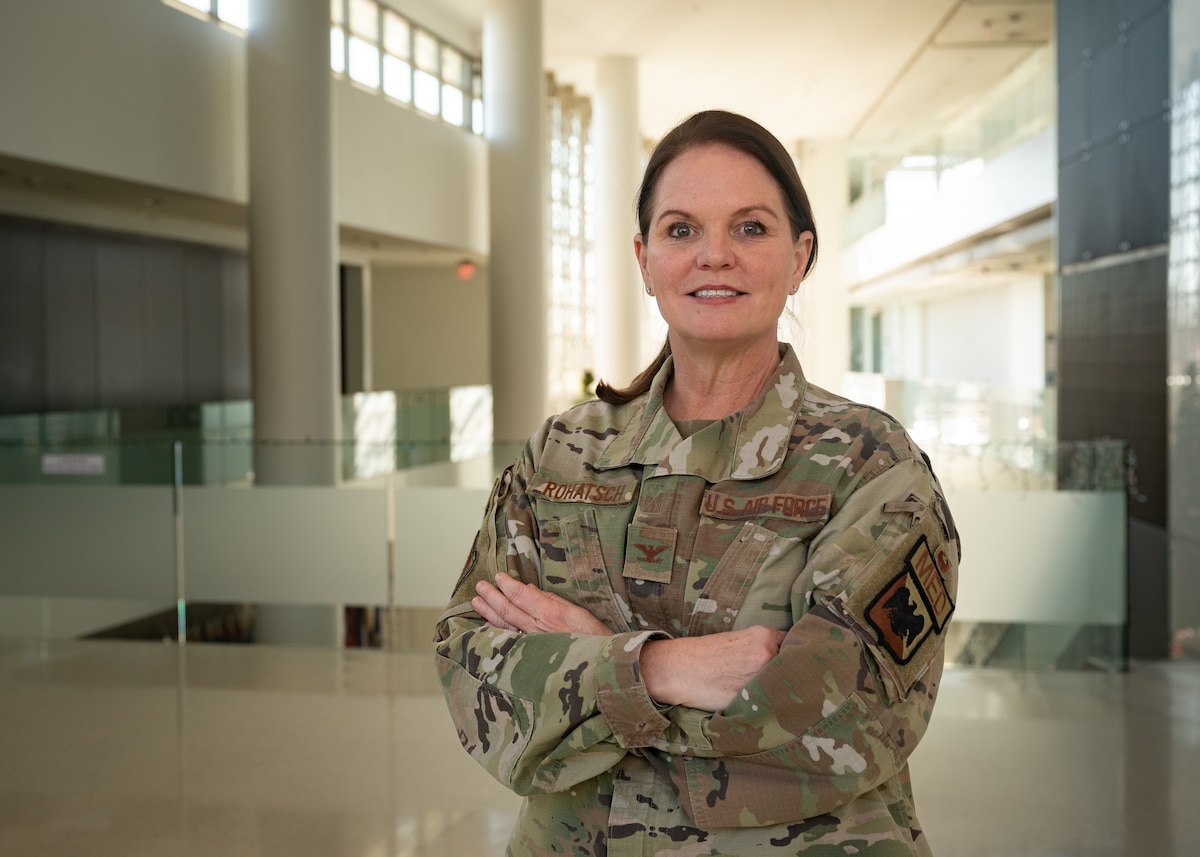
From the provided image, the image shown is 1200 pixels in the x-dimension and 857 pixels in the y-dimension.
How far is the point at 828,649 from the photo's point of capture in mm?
1743

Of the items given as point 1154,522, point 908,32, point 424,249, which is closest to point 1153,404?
point 1154,522

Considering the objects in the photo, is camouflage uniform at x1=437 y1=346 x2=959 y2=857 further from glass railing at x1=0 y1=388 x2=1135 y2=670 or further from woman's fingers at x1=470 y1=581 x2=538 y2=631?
glass railing at x1=0 y1=388 x2=1135 y2=670

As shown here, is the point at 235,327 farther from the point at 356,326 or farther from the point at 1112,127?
the point at 1112,127

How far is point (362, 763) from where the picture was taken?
6.13 metres

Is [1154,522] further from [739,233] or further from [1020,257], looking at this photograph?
[1020,257]

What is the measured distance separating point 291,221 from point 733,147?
11.0 m

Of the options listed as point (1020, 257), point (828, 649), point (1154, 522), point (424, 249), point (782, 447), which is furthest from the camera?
point (1020, 257)

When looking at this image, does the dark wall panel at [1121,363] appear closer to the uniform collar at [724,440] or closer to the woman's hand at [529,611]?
the uniform collar at [724,440]

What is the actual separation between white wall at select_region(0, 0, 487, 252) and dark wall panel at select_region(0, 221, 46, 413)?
0.43 meters

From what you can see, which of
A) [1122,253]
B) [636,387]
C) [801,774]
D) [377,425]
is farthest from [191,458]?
[801,774]

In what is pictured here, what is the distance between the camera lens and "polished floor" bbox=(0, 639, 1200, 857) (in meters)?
5.16

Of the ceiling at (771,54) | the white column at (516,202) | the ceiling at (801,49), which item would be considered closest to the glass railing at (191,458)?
the ceiling at (771,54)

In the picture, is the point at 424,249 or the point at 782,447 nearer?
the point at 782,447

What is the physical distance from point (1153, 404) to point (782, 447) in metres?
7.84
